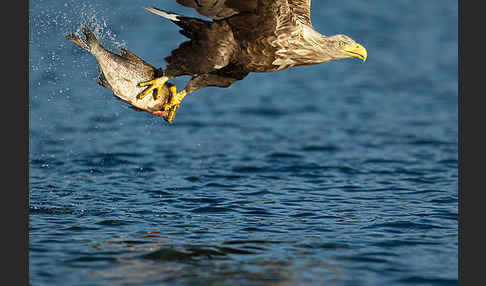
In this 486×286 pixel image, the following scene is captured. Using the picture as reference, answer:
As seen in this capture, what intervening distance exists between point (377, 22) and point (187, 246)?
14.7 meters

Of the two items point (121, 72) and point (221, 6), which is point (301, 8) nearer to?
point (221, 6)

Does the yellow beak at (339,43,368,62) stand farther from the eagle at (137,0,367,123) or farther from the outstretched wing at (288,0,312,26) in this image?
the outstretched wing at (288,0,312,26)

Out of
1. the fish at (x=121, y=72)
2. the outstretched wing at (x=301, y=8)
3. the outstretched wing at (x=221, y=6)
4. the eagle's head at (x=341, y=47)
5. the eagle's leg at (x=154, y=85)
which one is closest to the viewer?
the outstretched wing at (x=221, y=6)

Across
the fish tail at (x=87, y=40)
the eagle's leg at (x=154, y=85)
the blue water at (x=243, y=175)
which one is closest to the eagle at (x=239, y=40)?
the eagle's leg at (x=154, y=85)

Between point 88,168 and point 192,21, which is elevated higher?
point 192,21

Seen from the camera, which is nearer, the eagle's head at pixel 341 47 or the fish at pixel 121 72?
the fish at pixel 121 72

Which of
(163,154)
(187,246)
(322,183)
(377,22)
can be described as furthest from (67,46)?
(377,22)

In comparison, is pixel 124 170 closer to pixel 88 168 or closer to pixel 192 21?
pixel 88 168

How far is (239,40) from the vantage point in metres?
5.90

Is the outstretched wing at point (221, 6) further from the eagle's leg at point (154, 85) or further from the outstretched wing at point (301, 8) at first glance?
the outstretched wing at point (301, 8)

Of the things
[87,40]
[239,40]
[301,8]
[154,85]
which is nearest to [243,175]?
[301,8]

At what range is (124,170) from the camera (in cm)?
931

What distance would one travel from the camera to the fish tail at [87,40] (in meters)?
5.86

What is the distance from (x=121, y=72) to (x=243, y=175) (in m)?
3.54
